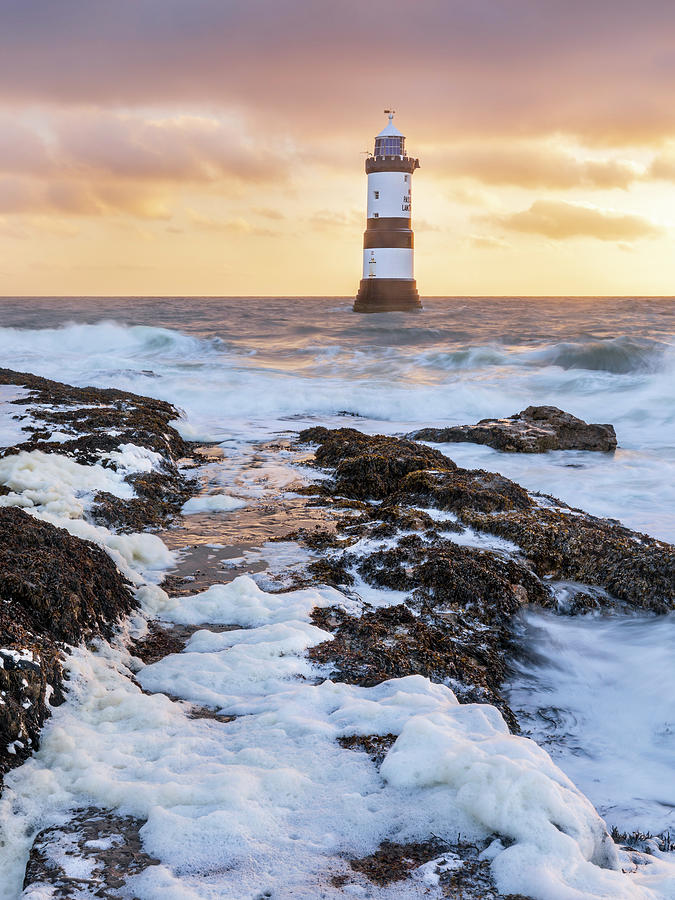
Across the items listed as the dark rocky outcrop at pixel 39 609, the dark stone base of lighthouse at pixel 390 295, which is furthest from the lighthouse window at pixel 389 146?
the dark rocky outcrop at pixel 39 609

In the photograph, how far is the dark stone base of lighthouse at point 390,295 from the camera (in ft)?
116

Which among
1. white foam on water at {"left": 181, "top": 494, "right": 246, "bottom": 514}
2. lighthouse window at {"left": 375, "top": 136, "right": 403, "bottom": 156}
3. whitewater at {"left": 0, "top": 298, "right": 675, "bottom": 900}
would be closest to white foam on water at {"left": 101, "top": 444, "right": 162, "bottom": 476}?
whitewater at {"left": 0, "top": 298, "right": 675, "bottom": 900}

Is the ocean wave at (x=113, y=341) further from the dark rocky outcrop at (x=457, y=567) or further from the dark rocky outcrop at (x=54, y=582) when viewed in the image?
the dark rocky outcrop at (x=457, y=567)

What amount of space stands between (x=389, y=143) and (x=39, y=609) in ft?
112

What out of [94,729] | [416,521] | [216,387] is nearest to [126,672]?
[94,729]

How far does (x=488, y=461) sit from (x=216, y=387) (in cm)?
825

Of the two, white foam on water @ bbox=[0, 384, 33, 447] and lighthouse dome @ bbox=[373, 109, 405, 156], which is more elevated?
lighthouse dome @ bbox=[373, 109, 405, 156]

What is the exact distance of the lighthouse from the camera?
1321 inches

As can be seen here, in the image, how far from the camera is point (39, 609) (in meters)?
3.33

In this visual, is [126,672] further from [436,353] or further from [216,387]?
[436,353]

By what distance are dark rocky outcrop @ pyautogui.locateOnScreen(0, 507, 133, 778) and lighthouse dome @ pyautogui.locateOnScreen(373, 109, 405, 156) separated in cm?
3255

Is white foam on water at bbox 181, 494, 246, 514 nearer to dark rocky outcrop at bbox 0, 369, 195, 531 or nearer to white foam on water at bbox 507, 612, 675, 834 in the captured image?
dark rocky outcrop at bbox 0, 369, 195, 531

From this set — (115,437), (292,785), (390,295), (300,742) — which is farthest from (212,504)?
(390,295)

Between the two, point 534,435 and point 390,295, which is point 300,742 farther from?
point 390,295
